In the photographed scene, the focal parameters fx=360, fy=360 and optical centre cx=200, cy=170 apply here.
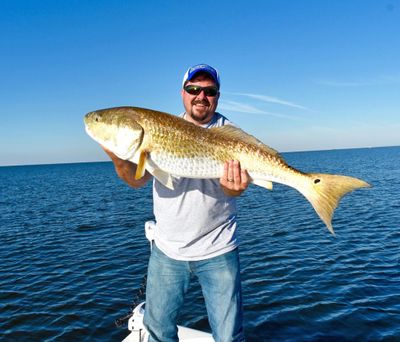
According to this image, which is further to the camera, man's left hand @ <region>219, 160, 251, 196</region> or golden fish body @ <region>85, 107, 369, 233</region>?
golden fish body @ <region>85, 107, 369, 233</region>

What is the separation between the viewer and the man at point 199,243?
4.54 metres

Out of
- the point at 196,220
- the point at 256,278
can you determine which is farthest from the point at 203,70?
the point at 256,278

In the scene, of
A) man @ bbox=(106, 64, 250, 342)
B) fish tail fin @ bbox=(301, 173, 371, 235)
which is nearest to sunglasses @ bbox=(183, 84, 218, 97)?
man @ bbox=(106, 64, 250, 342)

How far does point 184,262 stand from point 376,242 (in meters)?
15.4

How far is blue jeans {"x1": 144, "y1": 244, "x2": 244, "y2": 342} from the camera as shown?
14.9 ft

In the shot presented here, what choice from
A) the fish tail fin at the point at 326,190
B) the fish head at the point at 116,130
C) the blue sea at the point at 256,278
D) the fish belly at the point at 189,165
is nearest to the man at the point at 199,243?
the fish belly at the point at 189,165

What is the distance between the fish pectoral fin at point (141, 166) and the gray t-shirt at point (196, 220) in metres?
0.42

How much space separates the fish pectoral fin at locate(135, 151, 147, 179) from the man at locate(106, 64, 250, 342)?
421 mm

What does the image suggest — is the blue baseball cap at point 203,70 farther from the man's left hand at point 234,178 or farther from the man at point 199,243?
the man's left hand at point 234,178

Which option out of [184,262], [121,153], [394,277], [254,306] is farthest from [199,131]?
[394,277]

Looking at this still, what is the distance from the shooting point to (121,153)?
15.8ft

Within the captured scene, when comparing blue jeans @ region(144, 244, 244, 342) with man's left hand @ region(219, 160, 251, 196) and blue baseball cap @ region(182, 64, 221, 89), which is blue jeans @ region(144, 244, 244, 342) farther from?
blue baseball cap @ region(182, 64, 221, 89)

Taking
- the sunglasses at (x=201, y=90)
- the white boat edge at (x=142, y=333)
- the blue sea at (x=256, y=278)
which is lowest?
the blue sea at (x=256, y=278)

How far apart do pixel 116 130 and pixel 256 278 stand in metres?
10.2
